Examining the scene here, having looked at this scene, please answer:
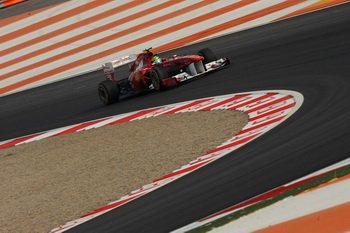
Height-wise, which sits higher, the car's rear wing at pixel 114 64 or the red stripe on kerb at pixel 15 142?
the car's rear wing at pixel 114 64

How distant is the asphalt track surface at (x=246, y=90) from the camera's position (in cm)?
564

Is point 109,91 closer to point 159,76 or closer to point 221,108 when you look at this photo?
point 159,76

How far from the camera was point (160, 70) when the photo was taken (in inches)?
502

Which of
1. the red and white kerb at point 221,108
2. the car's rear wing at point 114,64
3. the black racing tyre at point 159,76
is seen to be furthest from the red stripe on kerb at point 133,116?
the car's rear wing at point 114,64

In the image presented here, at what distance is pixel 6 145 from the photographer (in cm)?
1295

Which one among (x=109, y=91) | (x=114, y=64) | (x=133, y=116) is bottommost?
(x=133, y=116)

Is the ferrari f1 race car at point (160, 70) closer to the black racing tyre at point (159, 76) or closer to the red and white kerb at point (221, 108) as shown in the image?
the black racing tyre at point (159, 76)

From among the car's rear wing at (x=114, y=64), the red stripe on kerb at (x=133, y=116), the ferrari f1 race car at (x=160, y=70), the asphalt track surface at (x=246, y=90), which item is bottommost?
the red stripe on kerb at (x=133, y=116)

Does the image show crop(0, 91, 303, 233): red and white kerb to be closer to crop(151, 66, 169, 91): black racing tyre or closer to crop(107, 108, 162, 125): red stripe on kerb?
crop(107, 108, 162, 125): red stripe on kerb


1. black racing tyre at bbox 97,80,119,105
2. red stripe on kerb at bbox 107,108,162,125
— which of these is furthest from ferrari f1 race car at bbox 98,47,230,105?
red stripe on kerb at bbox 107,108,162,125

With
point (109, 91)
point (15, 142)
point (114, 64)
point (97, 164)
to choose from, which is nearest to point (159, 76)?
point (114, 64)

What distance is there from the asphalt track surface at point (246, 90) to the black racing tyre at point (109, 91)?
0.23m

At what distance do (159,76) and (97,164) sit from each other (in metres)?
4.42

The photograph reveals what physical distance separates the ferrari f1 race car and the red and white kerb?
1175 millimetres
